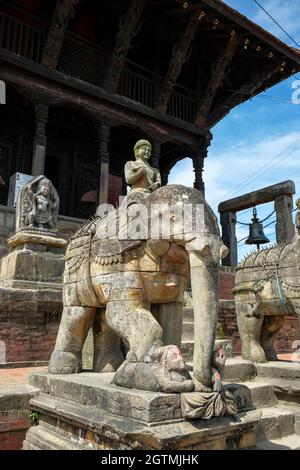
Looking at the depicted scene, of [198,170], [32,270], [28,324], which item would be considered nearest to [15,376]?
[28,324]

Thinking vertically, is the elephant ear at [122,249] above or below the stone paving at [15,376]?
above

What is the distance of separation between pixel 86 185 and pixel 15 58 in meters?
5.07

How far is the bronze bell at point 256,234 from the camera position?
427 inches

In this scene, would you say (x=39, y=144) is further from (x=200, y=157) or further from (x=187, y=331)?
(x=187, y=331)

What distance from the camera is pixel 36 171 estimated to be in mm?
10648

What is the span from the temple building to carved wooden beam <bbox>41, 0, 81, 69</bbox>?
1.1 inches

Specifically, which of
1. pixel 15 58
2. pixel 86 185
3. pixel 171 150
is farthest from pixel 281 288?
pixel 171 150

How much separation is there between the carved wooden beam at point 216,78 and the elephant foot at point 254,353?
35.0 feet

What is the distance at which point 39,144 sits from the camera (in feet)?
35.7

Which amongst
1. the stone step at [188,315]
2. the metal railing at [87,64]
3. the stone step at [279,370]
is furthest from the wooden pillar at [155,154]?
the stone step at [279,370]

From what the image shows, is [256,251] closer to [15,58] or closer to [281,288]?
[281,288]

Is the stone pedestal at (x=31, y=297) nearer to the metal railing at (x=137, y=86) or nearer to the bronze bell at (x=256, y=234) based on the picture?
the bronze bell at (x=256, y=234)

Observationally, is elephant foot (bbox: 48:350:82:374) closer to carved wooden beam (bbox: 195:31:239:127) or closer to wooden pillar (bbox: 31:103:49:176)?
wooden pillar (bbox: 31:103:49:176)

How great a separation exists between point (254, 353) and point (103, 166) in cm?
821
